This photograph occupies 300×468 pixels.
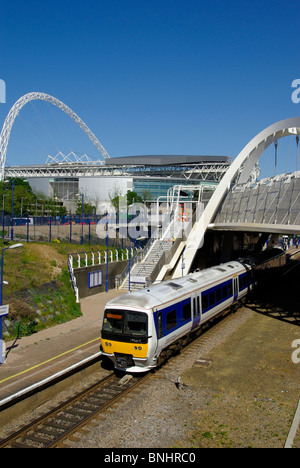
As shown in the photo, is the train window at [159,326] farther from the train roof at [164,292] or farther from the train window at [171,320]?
the train window at [171,320]

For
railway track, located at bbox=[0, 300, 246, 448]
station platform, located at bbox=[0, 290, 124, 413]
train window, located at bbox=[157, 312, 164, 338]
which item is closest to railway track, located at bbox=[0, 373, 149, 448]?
railway track, located at bbox=[0, 300, 246, 448]

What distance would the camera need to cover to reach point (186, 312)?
16.3 m

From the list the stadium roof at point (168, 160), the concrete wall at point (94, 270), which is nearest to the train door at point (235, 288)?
the concrete wall at point (94, 270)

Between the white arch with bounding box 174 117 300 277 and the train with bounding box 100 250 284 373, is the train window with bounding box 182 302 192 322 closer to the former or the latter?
the train with bounding box 100 250 284 373

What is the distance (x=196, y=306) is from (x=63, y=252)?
1331 centimetres

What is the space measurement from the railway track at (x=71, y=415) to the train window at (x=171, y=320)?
1.93 meters

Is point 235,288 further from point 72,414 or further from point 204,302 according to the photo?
point 72,414

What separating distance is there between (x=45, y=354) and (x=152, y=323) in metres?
5.37

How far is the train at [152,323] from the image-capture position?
13.6 m

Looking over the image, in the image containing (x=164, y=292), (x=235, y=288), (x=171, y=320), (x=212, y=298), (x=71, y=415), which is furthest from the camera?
(x=235, y=288)

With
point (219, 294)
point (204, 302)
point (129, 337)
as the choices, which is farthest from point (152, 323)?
point (219, 294)

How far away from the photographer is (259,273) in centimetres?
2922

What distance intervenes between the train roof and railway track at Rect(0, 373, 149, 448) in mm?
2558

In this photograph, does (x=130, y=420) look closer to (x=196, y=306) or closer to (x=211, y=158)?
(x=196, y=306)
